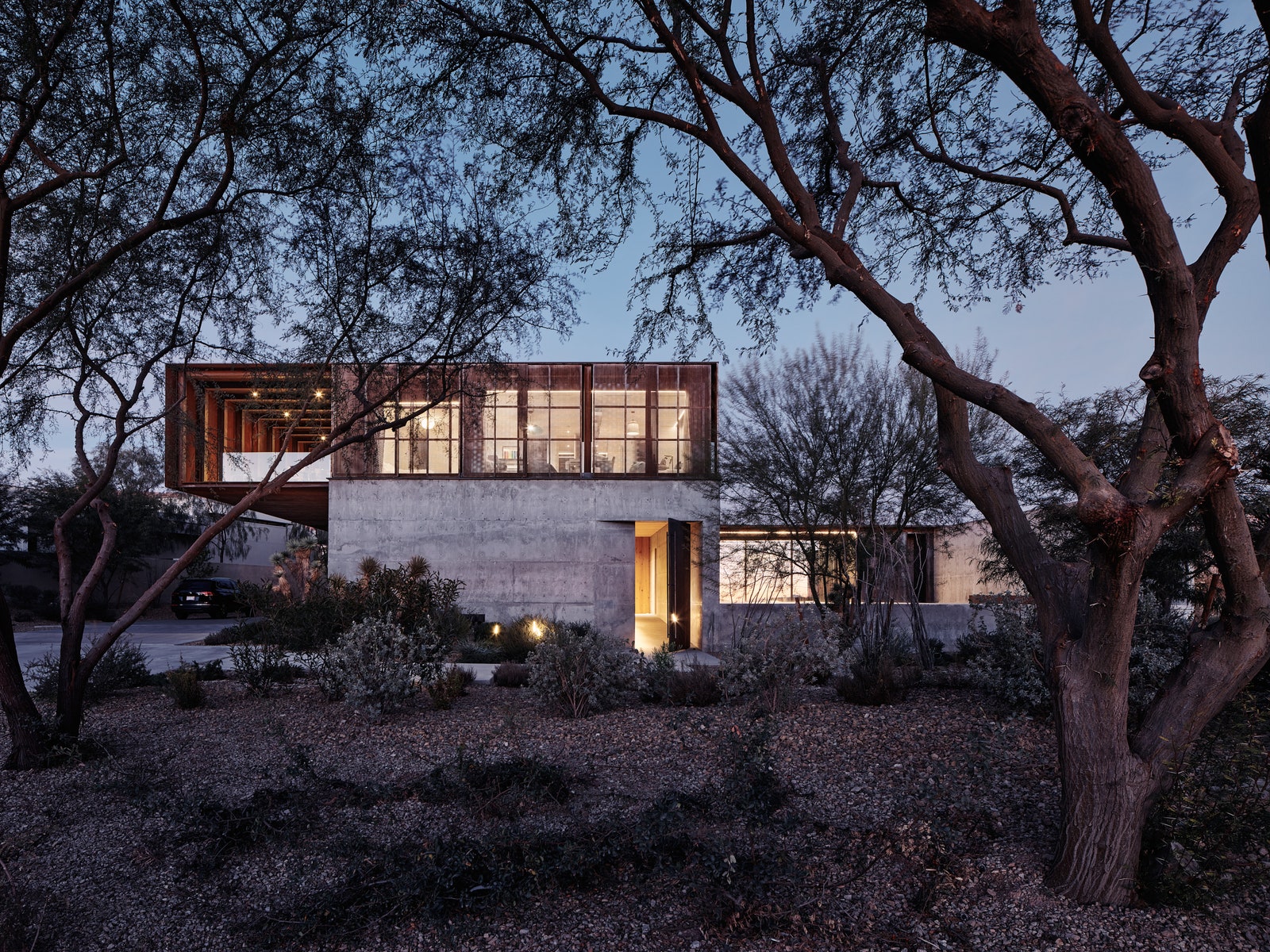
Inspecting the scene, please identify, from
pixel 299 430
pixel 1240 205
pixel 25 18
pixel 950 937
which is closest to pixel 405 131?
pixel 25 18

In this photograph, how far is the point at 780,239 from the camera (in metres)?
6.27

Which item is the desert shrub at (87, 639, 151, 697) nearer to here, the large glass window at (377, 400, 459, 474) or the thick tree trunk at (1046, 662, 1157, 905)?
the large glass window at (377, 400, 459, 474)

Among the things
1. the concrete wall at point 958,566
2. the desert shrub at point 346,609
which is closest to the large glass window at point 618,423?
the concrete wall at point 958,566

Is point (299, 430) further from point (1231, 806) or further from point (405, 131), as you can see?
point (1231, 806)

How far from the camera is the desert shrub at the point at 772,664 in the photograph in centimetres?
628

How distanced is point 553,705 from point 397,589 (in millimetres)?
2635

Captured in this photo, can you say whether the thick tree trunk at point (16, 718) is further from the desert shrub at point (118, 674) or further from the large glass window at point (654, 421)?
the large glass window at point (654, 421)

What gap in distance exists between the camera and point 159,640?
17.1 m

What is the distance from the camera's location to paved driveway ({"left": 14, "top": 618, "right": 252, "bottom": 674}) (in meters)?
12.9

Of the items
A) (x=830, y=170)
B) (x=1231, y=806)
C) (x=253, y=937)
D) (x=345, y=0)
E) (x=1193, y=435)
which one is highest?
(x=345, y=0)

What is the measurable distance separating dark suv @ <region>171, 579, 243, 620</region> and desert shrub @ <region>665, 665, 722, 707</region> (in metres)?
22.7

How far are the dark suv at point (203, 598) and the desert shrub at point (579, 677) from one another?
22.2 metres

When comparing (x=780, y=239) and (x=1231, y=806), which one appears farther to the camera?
(x=780, y=239)

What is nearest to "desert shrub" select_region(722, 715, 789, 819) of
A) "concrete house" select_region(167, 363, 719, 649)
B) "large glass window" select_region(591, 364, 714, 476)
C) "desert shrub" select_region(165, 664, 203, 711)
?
"desert shrub" select_region(165, 664, 203, 711)
